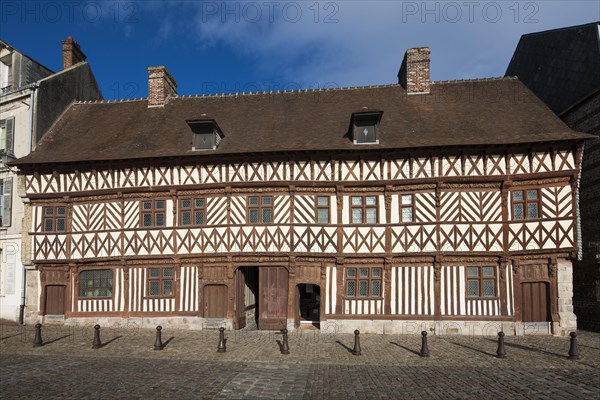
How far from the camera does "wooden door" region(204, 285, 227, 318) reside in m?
12.7

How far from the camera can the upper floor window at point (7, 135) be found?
46.2ft

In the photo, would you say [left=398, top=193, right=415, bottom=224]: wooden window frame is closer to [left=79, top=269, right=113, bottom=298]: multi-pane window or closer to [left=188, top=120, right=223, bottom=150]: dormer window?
[left=188, top=120, right=223, bottom=150]: dormer window

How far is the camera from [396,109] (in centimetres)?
1403

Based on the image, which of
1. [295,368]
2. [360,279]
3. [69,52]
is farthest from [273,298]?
[69,52]

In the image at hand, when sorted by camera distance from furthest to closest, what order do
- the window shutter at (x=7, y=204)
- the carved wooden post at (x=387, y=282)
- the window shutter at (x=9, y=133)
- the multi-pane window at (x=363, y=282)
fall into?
the window shutter at (x=9, y=133) < the window shutter at (x=7, y=204) < the multi-pane window at (x=363, y=282) < the carved wooden post at (x=387, y=282)

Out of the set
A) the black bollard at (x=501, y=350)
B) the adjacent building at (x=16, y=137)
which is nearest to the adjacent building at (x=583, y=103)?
the black bollard at (x=501, y=350)

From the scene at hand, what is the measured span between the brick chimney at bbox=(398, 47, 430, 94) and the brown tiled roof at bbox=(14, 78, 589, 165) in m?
0.36

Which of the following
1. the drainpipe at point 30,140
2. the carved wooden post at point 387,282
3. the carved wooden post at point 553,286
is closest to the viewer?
the carved wooden post at point 553,286

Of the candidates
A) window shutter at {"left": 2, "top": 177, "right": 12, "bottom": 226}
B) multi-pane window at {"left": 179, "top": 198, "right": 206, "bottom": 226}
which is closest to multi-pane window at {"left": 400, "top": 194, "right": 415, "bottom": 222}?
multi-pane window at {"left": 179, "top": 198, "right": 206, "bottom": 226}

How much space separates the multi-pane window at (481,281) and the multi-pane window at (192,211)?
8.32m

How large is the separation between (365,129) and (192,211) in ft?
19.7

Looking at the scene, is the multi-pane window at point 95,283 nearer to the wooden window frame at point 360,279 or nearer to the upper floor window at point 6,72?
the wooden window frame at point 360,279

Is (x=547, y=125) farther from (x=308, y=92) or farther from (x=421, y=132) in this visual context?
(x=308, y=92)

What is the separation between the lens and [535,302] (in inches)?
461
